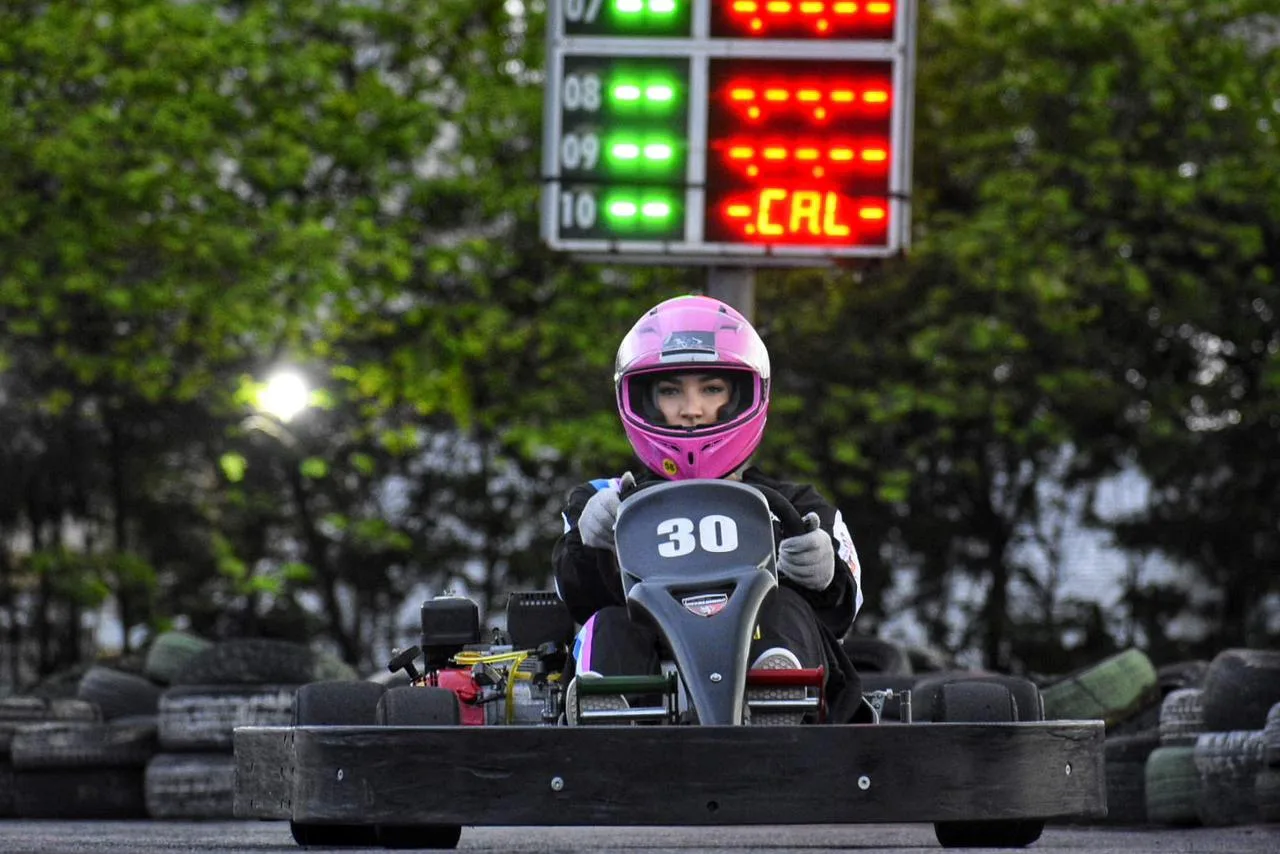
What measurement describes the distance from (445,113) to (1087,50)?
376 cm

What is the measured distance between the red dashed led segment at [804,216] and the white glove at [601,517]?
456 cm

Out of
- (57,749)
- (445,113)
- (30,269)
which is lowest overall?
(57,749)

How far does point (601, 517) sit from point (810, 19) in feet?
16.5

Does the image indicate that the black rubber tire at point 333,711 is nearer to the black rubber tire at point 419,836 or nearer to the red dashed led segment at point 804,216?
the black rubber tire at point 419,836

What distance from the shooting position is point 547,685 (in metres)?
5.47

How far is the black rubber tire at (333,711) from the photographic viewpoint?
5414mm

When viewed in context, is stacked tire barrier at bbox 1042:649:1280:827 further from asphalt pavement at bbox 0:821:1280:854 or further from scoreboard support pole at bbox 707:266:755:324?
scoreboard support pole at bbox 707:266:755:324

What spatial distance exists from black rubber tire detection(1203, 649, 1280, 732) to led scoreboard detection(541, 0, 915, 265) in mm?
2720

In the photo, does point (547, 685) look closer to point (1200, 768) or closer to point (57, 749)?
point (1200, 768)

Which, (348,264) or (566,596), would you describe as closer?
(566,596)

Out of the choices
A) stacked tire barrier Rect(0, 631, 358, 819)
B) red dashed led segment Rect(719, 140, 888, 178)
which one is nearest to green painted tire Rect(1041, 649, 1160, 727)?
red dashed led segment Rect(719, 140, 888, 178)

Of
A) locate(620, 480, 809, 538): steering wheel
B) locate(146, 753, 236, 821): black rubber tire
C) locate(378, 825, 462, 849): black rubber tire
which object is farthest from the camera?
locate(146, 753, 236, 821): black rubber tire

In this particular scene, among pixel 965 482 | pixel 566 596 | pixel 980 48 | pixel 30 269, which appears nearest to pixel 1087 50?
pixel 980 48

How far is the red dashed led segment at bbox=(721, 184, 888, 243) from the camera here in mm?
9789
